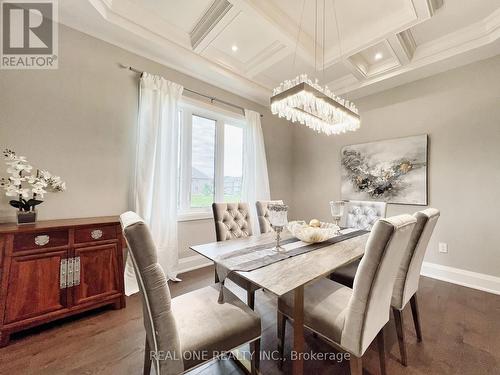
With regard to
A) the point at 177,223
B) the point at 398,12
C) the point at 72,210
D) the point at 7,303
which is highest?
the point at 398,12

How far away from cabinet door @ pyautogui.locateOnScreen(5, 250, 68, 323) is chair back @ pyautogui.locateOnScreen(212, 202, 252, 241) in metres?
1.26

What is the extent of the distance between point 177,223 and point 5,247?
1.51 m

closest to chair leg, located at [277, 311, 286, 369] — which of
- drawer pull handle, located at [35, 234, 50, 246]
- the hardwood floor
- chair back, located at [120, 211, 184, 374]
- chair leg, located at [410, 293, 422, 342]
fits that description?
the hardwood floor

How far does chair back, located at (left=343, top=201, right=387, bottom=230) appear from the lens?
2377mm

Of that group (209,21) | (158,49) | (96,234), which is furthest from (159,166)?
(209,21)

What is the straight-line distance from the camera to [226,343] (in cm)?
104

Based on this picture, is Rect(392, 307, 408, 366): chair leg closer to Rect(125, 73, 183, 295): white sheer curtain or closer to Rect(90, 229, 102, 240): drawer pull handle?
Rect(125, 73, 183, 295): white sheer curtain

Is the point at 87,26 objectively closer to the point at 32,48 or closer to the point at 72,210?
the point at 32,48

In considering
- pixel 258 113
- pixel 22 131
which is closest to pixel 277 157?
pixel 258 113

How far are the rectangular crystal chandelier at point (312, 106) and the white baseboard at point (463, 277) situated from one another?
2.26 metres

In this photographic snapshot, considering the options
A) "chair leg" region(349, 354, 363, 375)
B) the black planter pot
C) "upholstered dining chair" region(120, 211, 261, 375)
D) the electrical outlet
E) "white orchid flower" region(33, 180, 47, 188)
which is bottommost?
"chair leg" region(349, 354, 363, 375)

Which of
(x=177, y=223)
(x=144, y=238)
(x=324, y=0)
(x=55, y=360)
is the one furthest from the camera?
(x=177, y=223)

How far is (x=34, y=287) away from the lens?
161 centimetres

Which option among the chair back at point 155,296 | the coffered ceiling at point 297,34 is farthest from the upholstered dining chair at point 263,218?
the coffered ceiling at point 297,34
